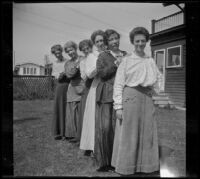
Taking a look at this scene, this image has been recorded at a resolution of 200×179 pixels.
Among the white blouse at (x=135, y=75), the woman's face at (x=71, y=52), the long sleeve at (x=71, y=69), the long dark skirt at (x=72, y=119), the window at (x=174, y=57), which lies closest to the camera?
the white blouse at (x=135, y=75)

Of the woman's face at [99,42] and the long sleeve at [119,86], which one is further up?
the woman's face at [99,42]

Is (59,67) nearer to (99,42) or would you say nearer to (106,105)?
(99,42)

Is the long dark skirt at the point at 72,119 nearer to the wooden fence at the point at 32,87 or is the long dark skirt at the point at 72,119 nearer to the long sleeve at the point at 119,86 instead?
the wooden fence at the point at 32,87

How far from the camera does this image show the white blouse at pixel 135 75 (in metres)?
3.81

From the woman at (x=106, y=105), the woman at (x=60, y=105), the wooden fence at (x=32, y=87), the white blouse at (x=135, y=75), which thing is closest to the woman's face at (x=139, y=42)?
the white blouse at (x=135, y=75)

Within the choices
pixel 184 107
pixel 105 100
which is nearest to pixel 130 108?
pixel 105 100

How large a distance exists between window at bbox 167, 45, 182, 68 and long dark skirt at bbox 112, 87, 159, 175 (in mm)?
544

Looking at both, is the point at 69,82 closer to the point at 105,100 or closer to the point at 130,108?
the point at 105,100

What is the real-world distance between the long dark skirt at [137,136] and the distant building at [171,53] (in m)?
0.39

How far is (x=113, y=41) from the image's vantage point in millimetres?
4105

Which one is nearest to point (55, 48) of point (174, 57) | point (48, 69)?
point (48, 69)

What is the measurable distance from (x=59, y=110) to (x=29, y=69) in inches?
62.0

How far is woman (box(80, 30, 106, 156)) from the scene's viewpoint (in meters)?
4.34
